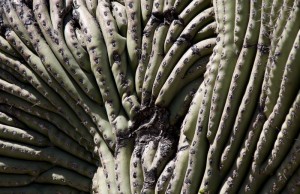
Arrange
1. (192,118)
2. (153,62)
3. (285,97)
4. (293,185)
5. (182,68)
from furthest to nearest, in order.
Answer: (153,62) → (182,68) → (192,118) → (293,185) → (285,97)

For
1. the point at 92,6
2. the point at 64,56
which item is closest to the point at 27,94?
the point at 64,56

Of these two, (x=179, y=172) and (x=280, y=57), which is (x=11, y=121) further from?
(x=280, y=57)

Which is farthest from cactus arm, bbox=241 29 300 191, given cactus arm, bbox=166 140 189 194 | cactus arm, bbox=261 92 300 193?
cactus arm, bbox=166 140 189 194

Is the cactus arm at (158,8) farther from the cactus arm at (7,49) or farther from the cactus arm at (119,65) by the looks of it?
the cactus arm at (7,49)

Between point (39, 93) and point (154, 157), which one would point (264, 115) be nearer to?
point (154, 157)

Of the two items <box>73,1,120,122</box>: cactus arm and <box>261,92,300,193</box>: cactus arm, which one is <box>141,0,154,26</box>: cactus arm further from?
<box>261,92,300,193</box>: cactus arm

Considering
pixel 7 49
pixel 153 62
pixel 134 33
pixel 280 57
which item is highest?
pixel 7 49

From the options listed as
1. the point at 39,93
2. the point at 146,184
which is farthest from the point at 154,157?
the point at 39,93

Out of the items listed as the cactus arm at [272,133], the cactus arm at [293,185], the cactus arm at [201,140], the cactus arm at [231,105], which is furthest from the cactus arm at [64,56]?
the cactus arm at [293,185]
